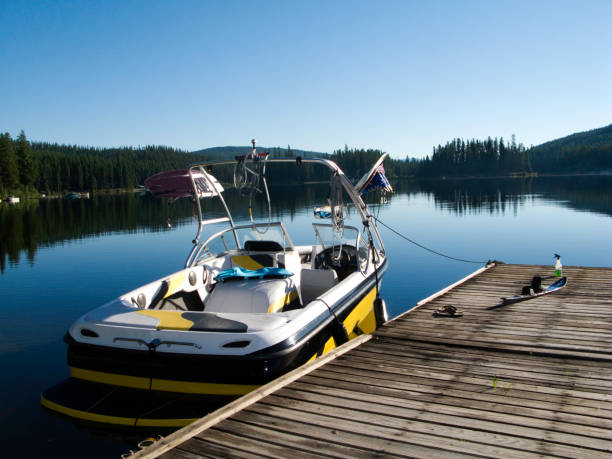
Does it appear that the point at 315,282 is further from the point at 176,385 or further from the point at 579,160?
the point at 579,160

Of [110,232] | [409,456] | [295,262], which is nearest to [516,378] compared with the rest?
[409,456]

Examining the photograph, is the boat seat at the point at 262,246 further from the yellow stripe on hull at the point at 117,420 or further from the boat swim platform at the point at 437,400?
the yellow stripe on hull at the point at 117,420

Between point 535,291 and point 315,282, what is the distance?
4371 mm

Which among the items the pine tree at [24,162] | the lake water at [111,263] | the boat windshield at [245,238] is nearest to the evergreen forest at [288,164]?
the pine tree at [24,162]

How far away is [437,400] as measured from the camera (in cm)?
475

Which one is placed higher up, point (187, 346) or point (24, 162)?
point (24, 162)

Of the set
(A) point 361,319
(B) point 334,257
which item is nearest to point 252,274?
(A) point 361,319

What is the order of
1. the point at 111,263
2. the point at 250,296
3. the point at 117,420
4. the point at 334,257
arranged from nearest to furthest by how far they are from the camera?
the point at 117,420, the point at 250,296, the point at 334,257, the point at 111,263

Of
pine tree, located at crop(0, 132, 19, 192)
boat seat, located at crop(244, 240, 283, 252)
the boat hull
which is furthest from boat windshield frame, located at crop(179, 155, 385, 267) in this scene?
pine tree, located at crop(0, 132, 19, 192)

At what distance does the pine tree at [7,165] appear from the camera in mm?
79750

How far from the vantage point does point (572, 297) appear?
909 cm

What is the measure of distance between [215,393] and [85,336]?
5.92 ft

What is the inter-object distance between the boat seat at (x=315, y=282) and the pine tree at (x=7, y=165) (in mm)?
87090

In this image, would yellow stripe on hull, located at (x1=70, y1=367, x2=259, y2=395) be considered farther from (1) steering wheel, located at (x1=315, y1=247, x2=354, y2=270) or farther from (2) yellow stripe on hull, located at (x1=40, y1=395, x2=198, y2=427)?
(1) steering wheel, located at (x1=315, y1=247, x2=354, y2=270)
